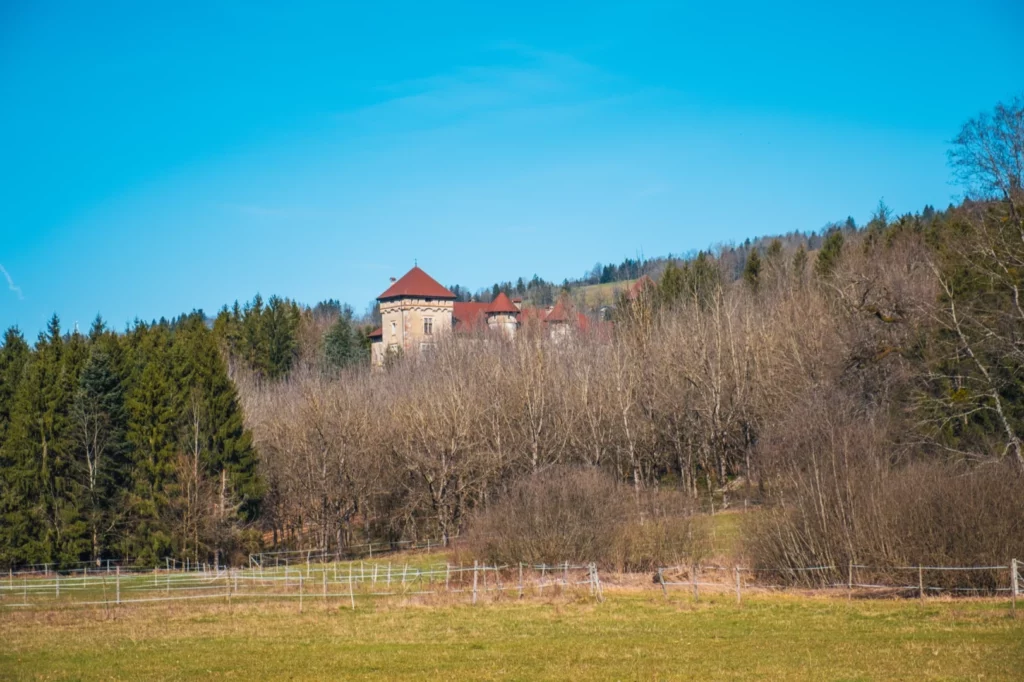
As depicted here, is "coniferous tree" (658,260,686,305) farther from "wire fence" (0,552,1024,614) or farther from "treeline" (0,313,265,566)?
"wire fence" (0,552,1024,614)

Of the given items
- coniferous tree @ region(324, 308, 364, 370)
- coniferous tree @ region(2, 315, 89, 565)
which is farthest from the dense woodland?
coniferous tree @ region(324, 308, 364, 370)

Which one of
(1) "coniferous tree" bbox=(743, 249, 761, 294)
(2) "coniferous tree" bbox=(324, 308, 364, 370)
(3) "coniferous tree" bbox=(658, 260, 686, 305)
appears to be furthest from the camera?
(2) "coniferous tree" bbox=(324, 308, 364, 370)

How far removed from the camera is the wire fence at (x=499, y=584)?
28.8 metres

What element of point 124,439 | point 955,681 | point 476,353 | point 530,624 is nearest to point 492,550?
point 530,624

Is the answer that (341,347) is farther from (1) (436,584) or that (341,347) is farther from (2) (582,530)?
(1) (436,584)

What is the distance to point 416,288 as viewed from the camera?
122938 mm

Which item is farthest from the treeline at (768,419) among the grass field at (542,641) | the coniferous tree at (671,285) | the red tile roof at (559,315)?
the red tile roof at (559,315)

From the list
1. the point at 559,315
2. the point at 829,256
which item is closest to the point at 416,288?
the point at 559,315

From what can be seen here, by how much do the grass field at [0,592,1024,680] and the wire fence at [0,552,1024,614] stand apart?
190 centimetres

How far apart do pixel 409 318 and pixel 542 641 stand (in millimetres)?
101394

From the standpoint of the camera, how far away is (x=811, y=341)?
6162cm

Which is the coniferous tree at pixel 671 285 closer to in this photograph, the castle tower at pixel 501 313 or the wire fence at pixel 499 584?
the castle tower at pixel 501 313

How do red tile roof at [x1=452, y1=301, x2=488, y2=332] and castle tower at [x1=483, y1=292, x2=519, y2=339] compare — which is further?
castle tower at [x1=483, y1=292, x2=519, y2=339]

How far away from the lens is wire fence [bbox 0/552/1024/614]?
1135 inches
